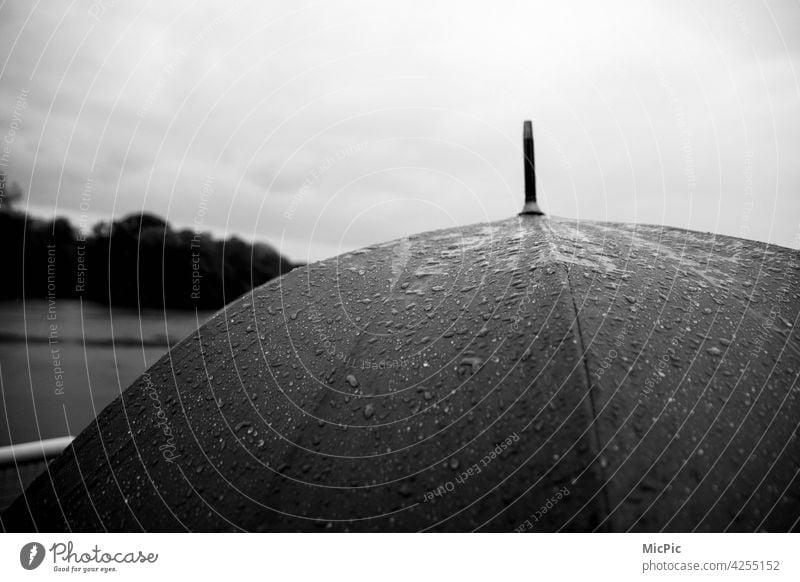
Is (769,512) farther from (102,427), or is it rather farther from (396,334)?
(102,427)

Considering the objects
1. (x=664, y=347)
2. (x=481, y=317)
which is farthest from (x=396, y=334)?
(x=664, y=347)

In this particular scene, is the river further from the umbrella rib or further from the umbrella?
the umbrella rib

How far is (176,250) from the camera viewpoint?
4.03 m

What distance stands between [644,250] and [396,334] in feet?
2.17

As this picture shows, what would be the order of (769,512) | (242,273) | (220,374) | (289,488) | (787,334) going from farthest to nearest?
(242,273)
(220,374)
(787,334)
(289,488)
(769,512)

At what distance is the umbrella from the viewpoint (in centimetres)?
73

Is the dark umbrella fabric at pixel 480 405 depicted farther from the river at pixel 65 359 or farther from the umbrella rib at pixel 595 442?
the river at pixel 65 359

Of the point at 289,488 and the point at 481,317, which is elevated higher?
the point at 481,317

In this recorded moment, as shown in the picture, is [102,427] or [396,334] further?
[102,427]
